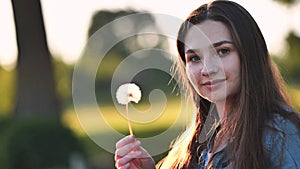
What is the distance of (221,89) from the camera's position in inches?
106

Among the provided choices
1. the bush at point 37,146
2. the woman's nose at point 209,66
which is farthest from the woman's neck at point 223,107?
the bush at point 37,146

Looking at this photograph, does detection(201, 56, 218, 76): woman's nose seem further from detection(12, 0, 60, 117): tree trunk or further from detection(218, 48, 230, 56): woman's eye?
detection(12, 0, 60, 117): tree trunk

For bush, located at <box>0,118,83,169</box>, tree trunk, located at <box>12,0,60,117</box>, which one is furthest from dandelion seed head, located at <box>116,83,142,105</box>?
tree trunk, located at <box>12,0,60,117</box>

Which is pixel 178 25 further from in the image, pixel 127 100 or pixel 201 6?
pixel 127 100

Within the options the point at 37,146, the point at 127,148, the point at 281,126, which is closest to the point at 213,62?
the point at 281,126

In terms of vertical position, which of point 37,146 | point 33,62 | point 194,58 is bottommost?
point 37,146

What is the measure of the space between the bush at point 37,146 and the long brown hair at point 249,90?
827 centimetres

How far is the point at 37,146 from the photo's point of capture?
1092cm

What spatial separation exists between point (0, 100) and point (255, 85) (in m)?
37.1

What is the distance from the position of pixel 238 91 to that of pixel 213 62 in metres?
0.14

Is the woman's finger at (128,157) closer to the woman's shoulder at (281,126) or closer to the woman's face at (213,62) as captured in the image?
the woman's face at (213,62)

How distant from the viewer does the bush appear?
35.7 ft

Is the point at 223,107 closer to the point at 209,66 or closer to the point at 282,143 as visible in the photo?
the point at 209,66

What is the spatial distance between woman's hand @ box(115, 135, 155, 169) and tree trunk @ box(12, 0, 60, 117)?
10.1 metres
